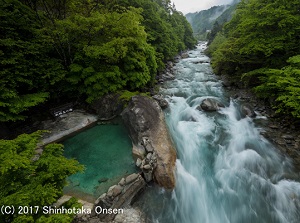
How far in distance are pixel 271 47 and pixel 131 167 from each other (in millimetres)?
11904

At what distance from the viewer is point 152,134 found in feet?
26.6

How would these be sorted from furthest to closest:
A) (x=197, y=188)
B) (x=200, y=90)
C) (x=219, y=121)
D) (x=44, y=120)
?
(x=200, y=90) → (x=219, y=121) → (x=44, y=120) → (x=197, y=188)

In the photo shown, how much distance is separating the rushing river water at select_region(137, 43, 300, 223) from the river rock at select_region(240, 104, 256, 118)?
38cm

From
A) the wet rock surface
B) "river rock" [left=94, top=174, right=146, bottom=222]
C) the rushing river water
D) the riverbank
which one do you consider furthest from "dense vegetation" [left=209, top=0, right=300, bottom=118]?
the wet rock surface

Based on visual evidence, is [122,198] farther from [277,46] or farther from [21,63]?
[277,46]

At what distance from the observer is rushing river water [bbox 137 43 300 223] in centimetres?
591

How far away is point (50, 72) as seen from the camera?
9406mm

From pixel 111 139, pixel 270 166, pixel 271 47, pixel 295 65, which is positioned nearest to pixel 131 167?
pixel 111 139

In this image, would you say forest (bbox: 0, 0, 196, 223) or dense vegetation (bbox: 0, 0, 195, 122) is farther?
dense vegetation (bbox: 0, 0, 195, 122)

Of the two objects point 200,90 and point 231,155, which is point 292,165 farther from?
point 200,90

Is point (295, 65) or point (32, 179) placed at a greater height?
point (295, 65)

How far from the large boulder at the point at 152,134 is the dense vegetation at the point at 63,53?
109 inches

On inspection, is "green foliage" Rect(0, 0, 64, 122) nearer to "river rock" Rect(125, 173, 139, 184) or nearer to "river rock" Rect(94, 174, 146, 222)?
"river rock" Rect(94, 174, 146, 222)

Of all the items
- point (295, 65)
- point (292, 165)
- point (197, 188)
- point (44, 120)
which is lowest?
point (197, 188)
